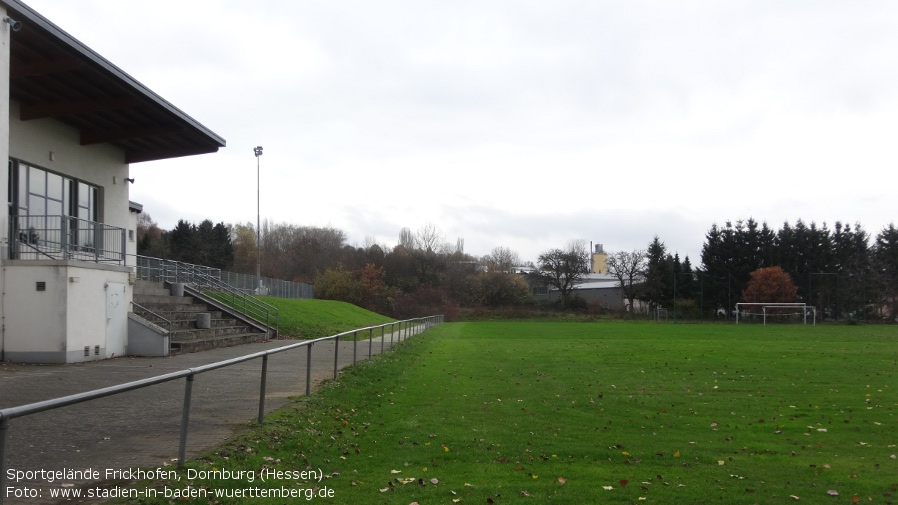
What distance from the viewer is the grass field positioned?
256 inches

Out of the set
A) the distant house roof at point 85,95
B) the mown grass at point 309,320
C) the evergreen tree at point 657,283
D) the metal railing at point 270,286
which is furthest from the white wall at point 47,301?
the evergreen tree at point 657,283

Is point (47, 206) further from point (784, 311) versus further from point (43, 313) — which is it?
point (784, 311)

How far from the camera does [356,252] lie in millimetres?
90688

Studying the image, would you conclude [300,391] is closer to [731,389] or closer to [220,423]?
[220,423]

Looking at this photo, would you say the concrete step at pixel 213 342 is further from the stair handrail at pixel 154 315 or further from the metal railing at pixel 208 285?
the metal railing at pixel 208 285

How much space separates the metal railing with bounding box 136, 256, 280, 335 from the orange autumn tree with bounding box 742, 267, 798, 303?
5176 cm

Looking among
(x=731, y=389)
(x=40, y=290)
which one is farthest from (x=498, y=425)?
(x=40, y=290)

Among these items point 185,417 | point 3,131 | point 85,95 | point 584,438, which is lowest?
point 584,438

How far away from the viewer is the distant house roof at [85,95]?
16.8 metres

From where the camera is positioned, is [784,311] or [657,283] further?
[657,283]

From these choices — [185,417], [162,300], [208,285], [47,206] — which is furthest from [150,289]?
[185,417]

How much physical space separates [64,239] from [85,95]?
385 cm

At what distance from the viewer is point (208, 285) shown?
3119 centimetres

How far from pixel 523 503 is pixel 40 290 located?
13.9 meters
